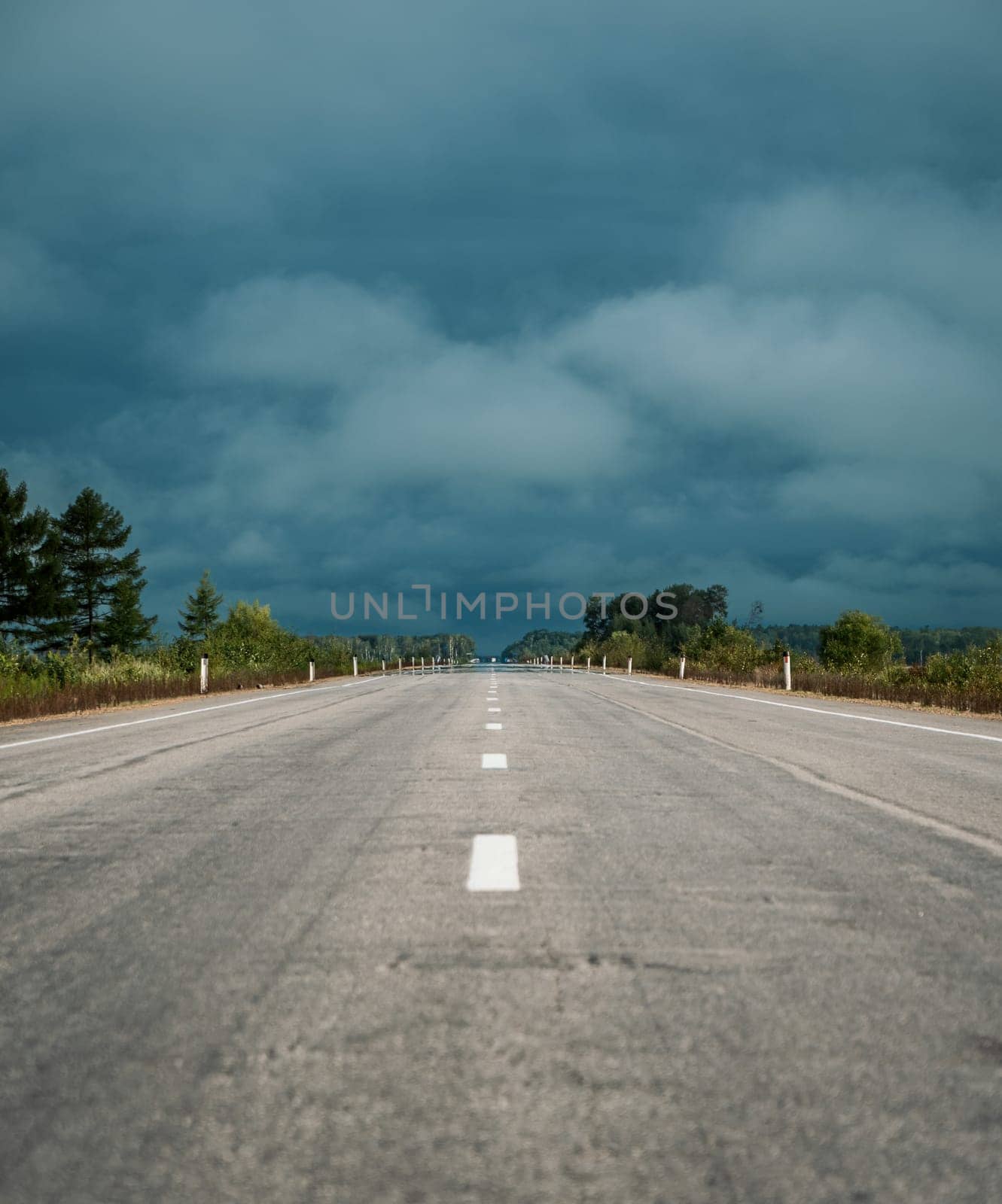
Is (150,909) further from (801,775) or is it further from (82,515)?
(82,515)

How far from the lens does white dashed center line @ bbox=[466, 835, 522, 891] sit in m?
5.16

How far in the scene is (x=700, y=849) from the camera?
19.9ft

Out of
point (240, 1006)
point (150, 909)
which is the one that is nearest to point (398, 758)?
point (150, 909)

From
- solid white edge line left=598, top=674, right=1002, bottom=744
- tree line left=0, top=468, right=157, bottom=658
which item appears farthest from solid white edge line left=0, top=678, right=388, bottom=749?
tree line left=0, top=468, right=157, bottom=658

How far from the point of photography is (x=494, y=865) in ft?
18.4

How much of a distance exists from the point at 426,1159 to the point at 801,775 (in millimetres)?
7567

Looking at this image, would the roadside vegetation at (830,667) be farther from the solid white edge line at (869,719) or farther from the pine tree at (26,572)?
the pine tree at (26,572)

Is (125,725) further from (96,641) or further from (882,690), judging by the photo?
(96,641)

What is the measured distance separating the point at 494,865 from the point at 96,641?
8645cm

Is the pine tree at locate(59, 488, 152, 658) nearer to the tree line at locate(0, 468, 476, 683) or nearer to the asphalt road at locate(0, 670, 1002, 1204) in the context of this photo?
the tree line at locate(0, 468, 476, 683)

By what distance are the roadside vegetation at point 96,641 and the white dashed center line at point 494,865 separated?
1694cm

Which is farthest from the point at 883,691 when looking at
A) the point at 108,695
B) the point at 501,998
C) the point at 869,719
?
the point at 501,998

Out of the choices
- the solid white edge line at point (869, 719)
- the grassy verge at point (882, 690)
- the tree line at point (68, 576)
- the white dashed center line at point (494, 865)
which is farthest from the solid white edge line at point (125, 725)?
the tree line at point (68, 576)

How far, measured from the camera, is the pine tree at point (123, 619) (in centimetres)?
8775
